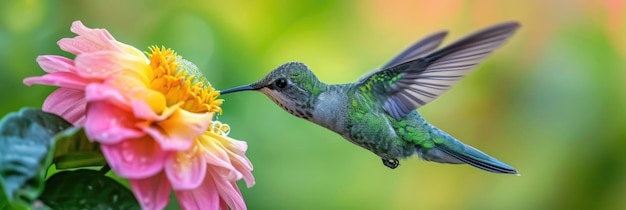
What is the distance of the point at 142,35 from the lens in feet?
6.31

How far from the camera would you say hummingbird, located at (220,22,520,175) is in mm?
888

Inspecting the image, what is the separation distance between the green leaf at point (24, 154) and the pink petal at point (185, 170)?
0.33 feet

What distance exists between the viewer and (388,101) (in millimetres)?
965

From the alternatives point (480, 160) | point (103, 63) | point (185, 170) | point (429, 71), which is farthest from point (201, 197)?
point (480, 160)

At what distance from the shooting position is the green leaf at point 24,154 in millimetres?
500

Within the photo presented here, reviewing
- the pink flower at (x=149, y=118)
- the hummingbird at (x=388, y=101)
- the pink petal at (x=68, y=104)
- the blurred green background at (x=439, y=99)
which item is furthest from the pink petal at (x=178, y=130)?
the blurred green background at (x=439, y=99)

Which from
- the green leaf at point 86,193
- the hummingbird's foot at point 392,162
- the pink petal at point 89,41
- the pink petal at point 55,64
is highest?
the pink petal at point 89,41

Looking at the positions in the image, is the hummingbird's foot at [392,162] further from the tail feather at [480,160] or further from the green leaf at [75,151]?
the green leaf at [75,151]

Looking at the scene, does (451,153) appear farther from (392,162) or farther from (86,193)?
(86,193)

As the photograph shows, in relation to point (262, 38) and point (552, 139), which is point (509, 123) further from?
point (262, 38)

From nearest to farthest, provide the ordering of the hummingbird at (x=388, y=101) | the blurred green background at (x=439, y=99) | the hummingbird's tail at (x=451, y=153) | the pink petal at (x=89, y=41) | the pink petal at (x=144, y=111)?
the pink petal at (x=144, y=111)
the pink petal at (x=89, y=41)
the hummingbird at (x=388, y=101)
the hummingbird's tail at (x=451, y=153)
the blurred green background at (x=439, y=99)

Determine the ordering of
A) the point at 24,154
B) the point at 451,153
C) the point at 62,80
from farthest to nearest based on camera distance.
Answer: the point at 451,153 < the point at 62,80 < the point at 24,154

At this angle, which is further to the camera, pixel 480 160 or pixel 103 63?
pixel 480 160

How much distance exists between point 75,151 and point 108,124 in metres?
0.05
